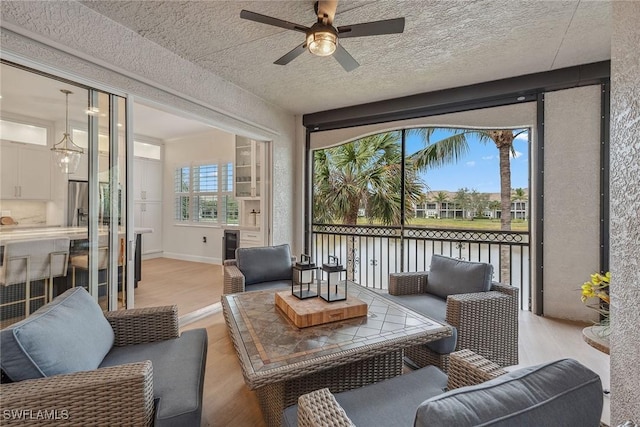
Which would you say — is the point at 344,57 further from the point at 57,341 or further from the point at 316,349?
the point at 57,341

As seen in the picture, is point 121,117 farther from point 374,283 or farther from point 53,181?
point 374,283

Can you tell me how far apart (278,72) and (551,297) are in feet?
12.7

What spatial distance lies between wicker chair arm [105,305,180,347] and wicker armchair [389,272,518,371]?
5.50ft

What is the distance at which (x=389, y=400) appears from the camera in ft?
3.90

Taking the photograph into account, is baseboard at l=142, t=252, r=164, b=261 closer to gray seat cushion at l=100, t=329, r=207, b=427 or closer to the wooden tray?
gray seat cushion at l=100, t=329, r=207, b=427

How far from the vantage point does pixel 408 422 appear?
1.06 metres

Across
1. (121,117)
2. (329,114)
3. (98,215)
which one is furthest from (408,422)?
(329,114)

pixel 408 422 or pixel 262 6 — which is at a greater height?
pixel 262 6

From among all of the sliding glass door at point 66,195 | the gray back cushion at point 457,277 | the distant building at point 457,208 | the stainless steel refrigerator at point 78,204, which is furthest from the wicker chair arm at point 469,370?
the distant building at point 457,208

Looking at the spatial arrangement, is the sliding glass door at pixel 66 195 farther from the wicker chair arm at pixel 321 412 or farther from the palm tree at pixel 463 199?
the palm tree at pixel 463 199

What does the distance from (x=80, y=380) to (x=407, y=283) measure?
2267 millimetres

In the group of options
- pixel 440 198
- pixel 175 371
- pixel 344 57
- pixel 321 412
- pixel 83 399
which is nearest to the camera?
pixel 321 412

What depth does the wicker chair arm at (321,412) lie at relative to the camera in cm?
91

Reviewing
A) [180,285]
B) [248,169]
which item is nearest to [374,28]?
[248,169]
